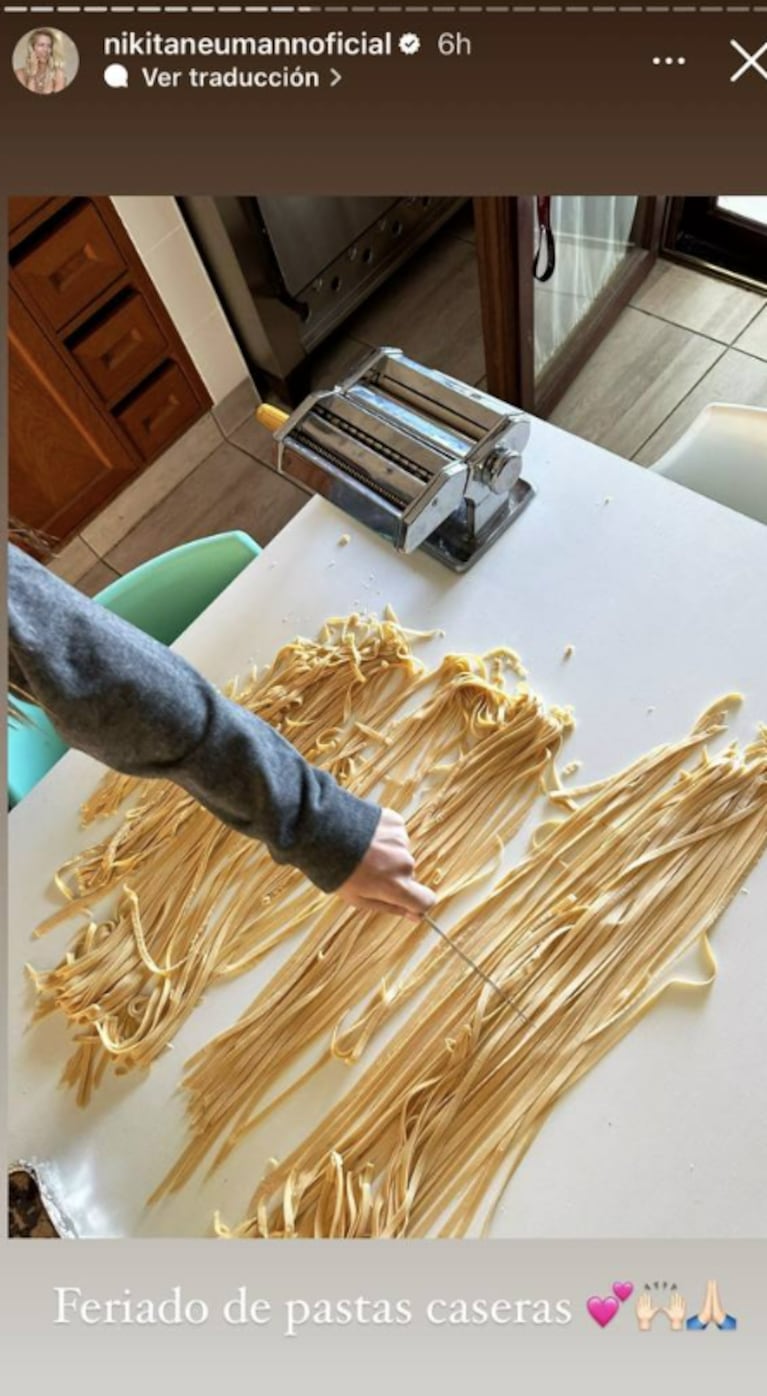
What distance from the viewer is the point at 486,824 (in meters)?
1.40

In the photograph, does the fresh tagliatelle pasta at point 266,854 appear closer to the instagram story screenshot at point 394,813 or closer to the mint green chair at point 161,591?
the instagram story screenshot at point 394,813

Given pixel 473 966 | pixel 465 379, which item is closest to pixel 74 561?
pixel 465 379

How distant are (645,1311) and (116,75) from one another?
4.16 ft

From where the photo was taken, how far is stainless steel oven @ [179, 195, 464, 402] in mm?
2316

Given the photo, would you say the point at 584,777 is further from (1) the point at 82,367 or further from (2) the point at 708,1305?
(1) the point at 82,367

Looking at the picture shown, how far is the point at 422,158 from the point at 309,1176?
1.13 m

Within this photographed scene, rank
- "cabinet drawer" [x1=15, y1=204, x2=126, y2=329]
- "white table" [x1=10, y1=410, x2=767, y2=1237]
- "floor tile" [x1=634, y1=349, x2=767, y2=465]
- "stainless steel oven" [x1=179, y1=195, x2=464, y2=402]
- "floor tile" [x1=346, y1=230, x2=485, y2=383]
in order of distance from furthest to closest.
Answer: "floor tile" [x1=346, y1=230, x2=485, y2=383] < "floor tile" [x1=634, y1=349, x2=767, y2=465] < "stainless steel oven" [x1=179, y1=195, x2=464, y2=402] < "cabinet drawer" [x1=15, y1=204, x2=126, y2=329] < "white table" [x1=10, y1=410, x2=767, y2=1237]

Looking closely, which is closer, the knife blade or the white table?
the white table

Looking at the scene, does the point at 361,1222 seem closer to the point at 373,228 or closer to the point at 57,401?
the point at 57,401

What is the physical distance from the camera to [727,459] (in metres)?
1.69

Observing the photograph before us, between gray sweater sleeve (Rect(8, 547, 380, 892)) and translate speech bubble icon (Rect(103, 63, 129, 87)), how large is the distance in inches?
17.4

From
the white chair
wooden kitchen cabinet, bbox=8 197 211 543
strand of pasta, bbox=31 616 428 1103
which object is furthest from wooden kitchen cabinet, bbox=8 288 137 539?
the white chair

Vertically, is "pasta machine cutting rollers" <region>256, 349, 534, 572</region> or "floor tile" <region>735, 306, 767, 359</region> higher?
"floor tile" <region>735, 306, 767, 359</region>

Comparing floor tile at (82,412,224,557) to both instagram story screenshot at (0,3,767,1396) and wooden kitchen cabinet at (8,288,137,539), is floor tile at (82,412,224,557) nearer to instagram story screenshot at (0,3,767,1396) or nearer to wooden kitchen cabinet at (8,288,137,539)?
wooden kitchen cabinet at (8,288,137,539)
